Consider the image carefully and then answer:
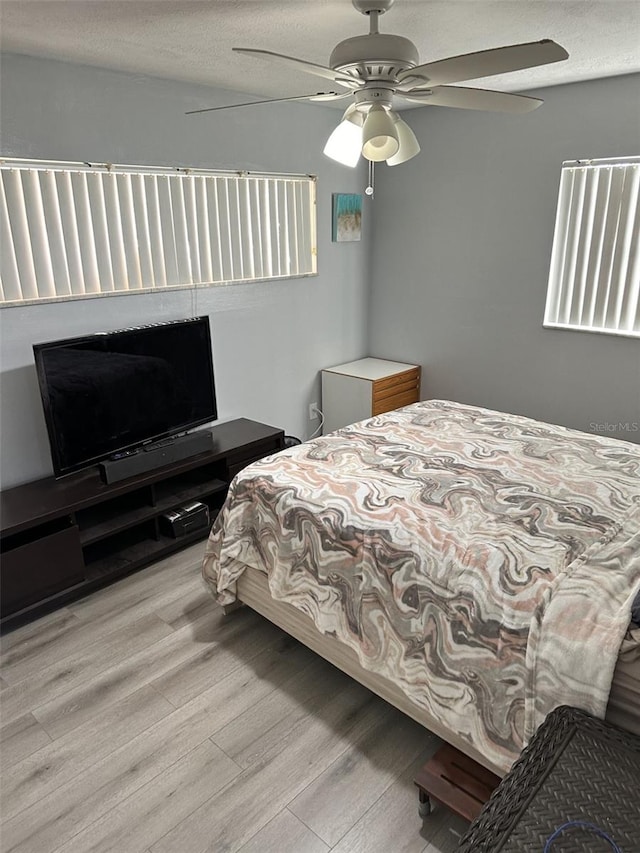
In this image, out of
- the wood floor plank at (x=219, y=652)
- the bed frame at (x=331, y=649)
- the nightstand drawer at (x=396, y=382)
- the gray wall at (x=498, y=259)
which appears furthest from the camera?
the nightstand drawer at (x=396, y=382)

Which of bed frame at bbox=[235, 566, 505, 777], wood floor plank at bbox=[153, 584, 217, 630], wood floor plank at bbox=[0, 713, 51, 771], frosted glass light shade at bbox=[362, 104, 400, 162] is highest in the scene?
frosted glass light shade at bbox=[362, 104, 400, 162]

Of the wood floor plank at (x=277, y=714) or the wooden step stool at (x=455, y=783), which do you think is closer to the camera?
the wooden step stool at (x=455, y=783)

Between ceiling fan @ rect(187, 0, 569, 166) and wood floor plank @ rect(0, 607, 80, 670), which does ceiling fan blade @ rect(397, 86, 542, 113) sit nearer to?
ceiling fan @ rect(187, 0, 569, 166)

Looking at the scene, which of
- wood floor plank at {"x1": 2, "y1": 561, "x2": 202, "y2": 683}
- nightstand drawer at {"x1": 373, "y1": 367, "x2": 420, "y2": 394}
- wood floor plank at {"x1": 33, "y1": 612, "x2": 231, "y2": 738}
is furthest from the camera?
nightstand drawer at {"x1": 373, "y1": 367, "x2": 420, "y2": 394}

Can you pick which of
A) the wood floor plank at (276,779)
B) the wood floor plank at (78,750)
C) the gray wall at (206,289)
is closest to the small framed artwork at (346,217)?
the gray wall at (206,289)

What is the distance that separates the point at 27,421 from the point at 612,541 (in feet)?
8.63

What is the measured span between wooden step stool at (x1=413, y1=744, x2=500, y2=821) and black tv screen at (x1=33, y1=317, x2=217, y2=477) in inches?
80.8

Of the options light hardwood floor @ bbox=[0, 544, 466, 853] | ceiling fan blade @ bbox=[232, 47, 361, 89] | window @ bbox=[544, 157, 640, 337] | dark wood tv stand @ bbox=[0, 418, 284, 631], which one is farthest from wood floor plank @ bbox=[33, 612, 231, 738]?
window @ bbox=[544, 157, 640, 337]

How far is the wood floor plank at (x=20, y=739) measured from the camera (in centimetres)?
204

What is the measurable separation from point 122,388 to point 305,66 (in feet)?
6.04

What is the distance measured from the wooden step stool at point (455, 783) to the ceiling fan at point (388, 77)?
2.01 m

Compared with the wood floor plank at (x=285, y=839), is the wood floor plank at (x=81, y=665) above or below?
above

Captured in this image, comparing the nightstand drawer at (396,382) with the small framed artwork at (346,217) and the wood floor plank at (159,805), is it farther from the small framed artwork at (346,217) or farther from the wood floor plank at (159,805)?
the wood floor plank at (159,805)

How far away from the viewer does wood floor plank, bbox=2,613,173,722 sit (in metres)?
2.29
